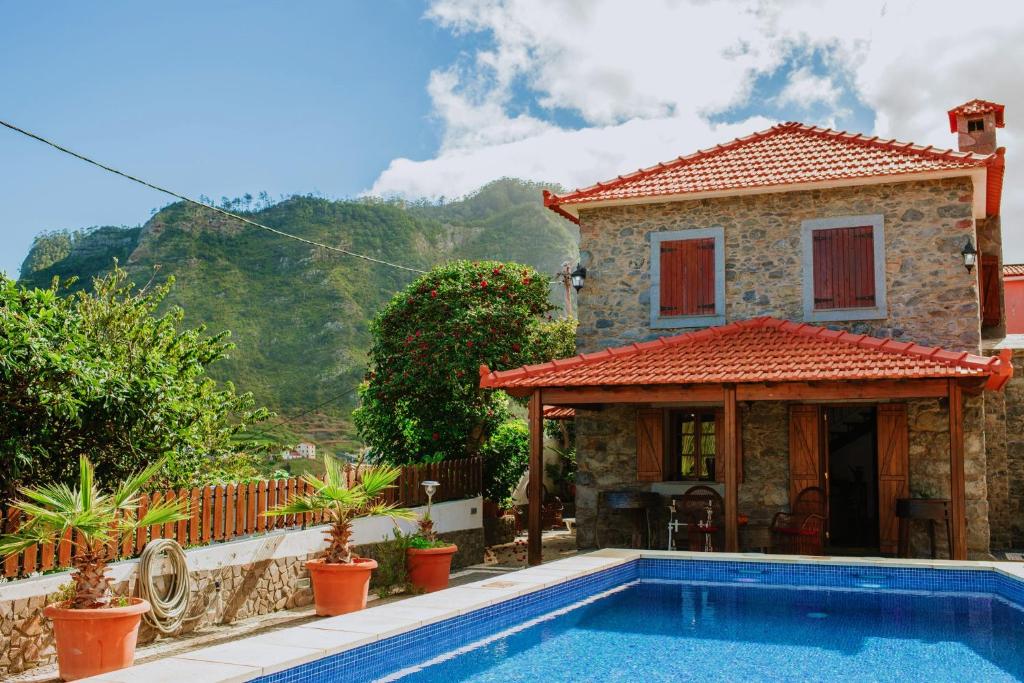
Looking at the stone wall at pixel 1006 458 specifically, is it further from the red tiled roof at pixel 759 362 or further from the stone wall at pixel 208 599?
the stone wall at pixel 208 599

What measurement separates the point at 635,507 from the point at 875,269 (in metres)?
5.07

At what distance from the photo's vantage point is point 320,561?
9.22m

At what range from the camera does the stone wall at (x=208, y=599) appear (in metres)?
6.94

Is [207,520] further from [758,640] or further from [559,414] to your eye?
[559,414]

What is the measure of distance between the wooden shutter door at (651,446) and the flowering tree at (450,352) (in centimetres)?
295

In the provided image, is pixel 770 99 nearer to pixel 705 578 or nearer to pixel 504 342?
pixel 504 342

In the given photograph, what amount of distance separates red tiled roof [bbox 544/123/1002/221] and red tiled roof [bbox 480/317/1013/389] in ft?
7.65

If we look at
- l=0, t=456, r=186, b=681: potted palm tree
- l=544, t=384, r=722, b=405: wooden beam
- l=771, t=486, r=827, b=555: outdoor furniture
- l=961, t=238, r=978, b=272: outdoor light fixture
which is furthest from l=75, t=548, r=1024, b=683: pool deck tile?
l=961, t=238, r=978, b=272: outdoor light fixture

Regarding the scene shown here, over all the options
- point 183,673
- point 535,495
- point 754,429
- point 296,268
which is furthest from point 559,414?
point 296,268

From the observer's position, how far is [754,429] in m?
13.6

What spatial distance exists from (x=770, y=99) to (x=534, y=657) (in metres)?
24.4

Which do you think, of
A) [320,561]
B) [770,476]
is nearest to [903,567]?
[770,476]

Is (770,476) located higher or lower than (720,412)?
lower

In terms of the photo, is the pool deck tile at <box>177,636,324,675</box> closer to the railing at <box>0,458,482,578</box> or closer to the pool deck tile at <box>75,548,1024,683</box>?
the pool deck tile at <box>75,548,1024,683</box>
